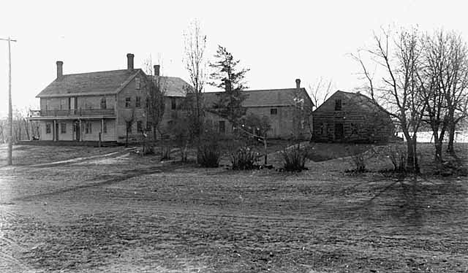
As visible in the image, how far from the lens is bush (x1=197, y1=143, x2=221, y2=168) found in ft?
95.3

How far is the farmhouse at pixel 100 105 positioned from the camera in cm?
5241

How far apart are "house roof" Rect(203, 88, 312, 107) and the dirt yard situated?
37.3 metres

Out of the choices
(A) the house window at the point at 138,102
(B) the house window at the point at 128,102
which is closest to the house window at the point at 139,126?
(A) the house window at the point at 138,102

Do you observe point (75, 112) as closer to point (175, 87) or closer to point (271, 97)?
point (175, 87)

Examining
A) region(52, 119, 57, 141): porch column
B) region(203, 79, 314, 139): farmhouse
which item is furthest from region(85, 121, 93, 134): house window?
Result: region(203, 79, 314, 139): farmhouse

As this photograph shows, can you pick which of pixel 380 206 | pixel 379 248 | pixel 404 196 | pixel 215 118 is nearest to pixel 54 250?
pixel 379 248

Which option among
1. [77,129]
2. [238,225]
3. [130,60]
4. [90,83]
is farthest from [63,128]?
[238,225]

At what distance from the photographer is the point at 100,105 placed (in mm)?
53781

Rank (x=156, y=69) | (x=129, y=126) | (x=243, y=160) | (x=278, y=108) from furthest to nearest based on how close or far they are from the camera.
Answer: (x=278, y=108)
(x=129, y=126)
(x=156, y=69)
(x=243, y=160)

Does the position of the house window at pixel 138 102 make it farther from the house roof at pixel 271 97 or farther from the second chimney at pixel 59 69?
the second chimney at pixel 59 69

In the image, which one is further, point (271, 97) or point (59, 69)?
point (271, 97)

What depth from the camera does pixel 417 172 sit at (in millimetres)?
23500

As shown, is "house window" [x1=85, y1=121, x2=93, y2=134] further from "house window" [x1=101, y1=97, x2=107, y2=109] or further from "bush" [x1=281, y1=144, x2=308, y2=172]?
"bush" [x1=281, y1=144, x2=308, y2=172]

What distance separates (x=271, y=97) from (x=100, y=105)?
20044 mm
